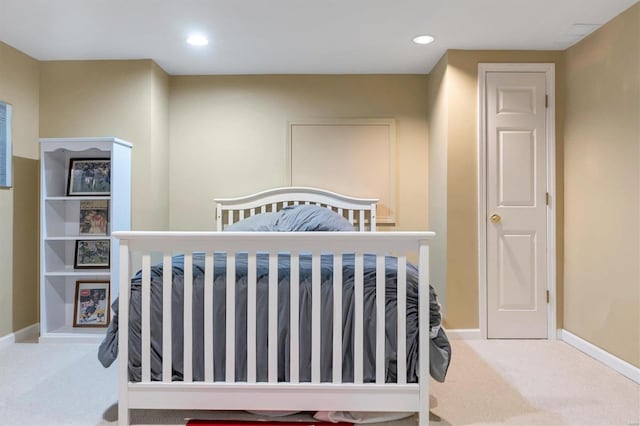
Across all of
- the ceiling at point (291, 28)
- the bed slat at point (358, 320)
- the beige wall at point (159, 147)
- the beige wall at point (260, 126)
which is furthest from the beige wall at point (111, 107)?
the bed slat at point (358, 320)

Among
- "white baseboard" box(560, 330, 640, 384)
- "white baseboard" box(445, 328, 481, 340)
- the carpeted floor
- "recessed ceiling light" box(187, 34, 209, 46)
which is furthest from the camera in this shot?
"white baseboard" box(445, 328, 481, 340)

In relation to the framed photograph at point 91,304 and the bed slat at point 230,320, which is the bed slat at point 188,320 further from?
the framed photograph at point 91,304

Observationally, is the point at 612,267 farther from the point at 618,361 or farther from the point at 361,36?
the point at 361,36

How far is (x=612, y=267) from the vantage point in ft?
9.02

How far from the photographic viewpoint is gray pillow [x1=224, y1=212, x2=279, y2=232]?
3266mm

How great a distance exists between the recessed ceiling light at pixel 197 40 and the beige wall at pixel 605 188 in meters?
2.71

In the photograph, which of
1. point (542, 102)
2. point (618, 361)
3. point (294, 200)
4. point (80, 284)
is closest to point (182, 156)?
point (294, 200)

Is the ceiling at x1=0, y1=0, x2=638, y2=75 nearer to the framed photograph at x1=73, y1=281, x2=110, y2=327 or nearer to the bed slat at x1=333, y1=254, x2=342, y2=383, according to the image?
the bed slat at x1=333, y1=254, x2=342, y2=383

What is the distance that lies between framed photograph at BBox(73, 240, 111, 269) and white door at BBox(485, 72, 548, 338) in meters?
3.05

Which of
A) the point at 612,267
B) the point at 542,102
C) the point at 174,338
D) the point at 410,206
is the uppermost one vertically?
the point at 542,102

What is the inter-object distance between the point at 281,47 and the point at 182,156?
1375mm

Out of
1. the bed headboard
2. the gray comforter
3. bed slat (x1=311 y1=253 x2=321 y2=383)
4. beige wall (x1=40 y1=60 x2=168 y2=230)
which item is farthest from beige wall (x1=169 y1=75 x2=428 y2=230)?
bed slat (x1=311 y1=253 x2=321 y2=383)

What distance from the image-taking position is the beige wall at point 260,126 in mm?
3869

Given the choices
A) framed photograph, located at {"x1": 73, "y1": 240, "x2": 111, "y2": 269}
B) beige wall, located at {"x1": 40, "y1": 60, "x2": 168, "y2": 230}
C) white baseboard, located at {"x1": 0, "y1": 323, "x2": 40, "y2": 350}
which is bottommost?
white baseboard, located at {"x1": 0, "y1": 323, "x2": 40, "y2": 350}
